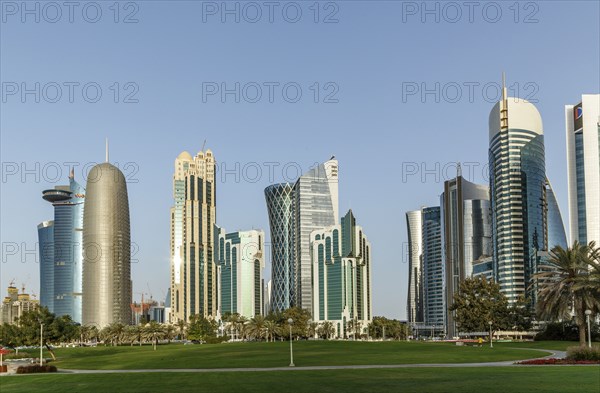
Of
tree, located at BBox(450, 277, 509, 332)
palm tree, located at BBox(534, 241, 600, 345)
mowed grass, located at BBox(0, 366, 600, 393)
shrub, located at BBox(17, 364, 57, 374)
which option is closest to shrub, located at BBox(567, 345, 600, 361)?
mowed grass, located at BBox(0, 366, 600, 393)

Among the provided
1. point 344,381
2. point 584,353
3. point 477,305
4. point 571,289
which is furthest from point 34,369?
point 477,305

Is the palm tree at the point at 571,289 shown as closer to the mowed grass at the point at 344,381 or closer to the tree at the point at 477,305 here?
the mowed grass at the point at 344,381

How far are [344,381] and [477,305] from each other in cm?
10881

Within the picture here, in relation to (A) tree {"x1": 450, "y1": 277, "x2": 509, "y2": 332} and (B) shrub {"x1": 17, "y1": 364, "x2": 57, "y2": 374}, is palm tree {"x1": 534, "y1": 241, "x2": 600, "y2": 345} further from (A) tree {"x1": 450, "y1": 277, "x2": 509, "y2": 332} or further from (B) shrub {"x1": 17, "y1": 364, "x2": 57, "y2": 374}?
(A) tree {"x1": 450, "y1": 277, "x2": 509, "y2": 332}

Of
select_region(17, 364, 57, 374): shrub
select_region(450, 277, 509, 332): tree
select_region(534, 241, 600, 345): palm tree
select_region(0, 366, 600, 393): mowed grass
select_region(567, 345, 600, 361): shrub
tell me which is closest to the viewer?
select_region(0, 366, 600, 393): mowed grass

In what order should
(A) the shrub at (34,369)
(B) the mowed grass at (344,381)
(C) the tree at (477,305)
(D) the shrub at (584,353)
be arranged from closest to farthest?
Result: 1. (B) the mowed grass at (344,381)
2. (D) the shrub at (584,353)
3. (A) the shrub at (34,369)
4. (C) the tree at (477,305)

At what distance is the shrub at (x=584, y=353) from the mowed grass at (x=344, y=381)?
8.65 metres

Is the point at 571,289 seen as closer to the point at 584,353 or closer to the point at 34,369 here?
the point at 584,353

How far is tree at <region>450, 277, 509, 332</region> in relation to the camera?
481 feet

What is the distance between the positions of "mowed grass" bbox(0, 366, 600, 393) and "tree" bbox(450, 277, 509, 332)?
9373 cm

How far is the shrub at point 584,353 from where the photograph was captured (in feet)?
203

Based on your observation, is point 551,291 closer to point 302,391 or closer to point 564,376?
point 564,376

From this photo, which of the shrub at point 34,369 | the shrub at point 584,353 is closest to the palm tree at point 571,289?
the shrub at point 584,353

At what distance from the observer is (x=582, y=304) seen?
76812 millimetres
